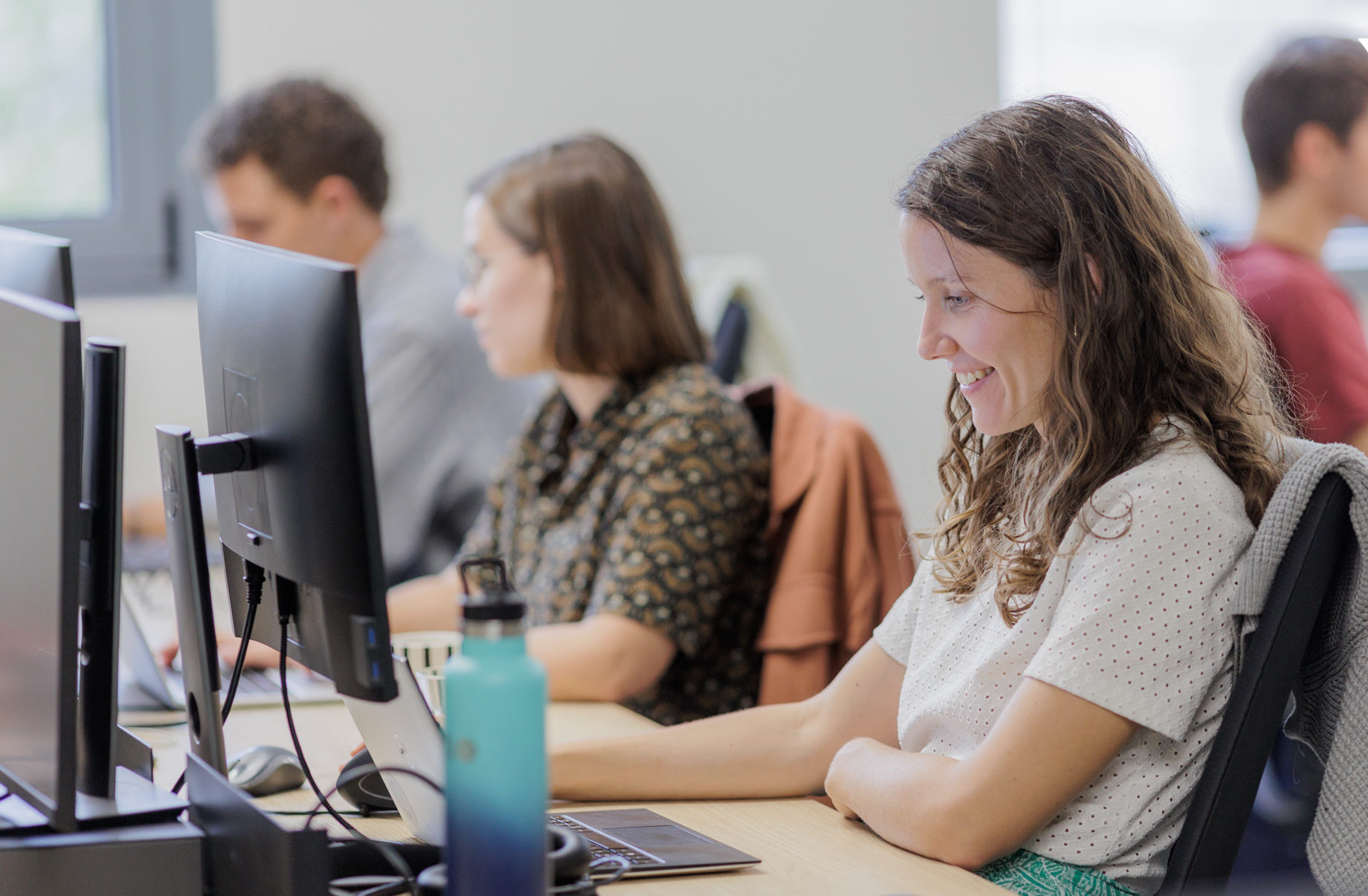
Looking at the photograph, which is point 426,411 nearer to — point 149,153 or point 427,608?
point 427,608

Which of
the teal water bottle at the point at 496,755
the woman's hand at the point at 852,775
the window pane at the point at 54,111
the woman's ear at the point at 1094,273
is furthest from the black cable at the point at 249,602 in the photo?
the window pane at the point at 54,111

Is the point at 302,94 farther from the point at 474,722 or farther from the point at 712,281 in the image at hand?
the point at 474,722

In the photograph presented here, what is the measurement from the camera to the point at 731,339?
2.65 meters

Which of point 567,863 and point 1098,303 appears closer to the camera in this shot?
point 567,863

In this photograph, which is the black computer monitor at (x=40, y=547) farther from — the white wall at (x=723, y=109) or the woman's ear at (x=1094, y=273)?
the white wall at (x=723, y=109)

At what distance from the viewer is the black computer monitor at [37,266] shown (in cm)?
104

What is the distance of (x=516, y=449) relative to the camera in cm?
200

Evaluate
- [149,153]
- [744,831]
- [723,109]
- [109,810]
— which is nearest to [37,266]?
[109,810]

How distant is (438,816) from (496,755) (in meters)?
0.28

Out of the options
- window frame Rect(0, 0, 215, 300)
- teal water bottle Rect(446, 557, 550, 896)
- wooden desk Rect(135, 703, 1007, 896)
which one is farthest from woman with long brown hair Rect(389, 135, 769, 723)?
window frame Rect(0, 0, 215, 300)

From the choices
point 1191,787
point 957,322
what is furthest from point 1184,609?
point 957,322

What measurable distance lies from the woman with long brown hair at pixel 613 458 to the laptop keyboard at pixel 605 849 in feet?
1.77

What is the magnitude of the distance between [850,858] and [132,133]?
8.28 feet

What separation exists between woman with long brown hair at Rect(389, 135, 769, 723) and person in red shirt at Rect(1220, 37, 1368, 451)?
39.0 inches
